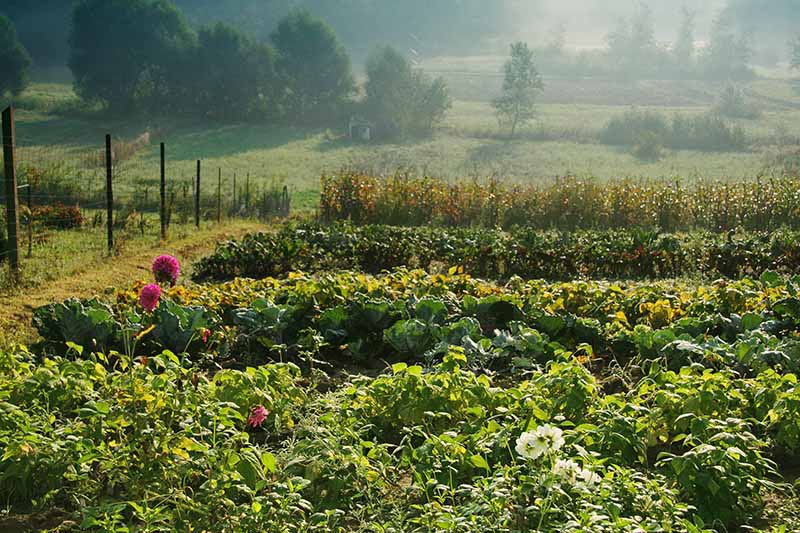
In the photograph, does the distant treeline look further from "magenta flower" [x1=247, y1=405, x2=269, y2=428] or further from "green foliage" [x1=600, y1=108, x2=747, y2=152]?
"magenta flower" [x1=247, y1=405, x2=269, y2=428]

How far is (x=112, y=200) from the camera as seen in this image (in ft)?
40.4

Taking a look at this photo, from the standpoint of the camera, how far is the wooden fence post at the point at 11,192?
28.6ft

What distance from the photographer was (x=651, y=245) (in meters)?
10.4

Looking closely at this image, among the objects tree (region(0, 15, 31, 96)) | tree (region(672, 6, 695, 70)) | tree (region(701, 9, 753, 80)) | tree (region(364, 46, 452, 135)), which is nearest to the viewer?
tree (region(364, 46, 452, 135))

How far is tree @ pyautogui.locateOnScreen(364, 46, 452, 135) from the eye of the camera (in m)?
51.4

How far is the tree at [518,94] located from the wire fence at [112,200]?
1019 inches

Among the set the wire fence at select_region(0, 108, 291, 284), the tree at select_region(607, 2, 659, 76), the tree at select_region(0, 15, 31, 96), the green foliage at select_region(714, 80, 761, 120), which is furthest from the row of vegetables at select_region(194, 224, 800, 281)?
the tree at select_region(607, 2, 659, 76)

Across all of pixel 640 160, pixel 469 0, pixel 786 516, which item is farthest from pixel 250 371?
pixel 469 0

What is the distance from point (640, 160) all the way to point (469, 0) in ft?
311

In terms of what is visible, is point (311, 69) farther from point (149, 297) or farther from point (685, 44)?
point (685, 44)

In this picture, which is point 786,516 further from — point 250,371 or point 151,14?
point 151,14

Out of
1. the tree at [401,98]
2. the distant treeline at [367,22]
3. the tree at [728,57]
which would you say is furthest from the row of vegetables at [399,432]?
the distant treeline at [367,22]

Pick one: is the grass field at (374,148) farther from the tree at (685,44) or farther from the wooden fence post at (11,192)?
the tree at (685,44)

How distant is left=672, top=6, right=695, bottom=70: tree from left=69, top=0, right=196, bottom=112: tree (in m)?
65.4
